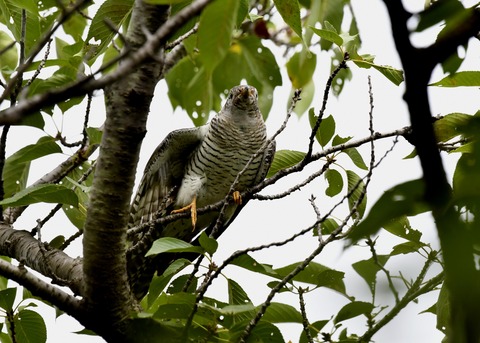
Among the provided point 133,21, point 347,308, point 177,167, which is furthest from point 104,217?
point 177,167

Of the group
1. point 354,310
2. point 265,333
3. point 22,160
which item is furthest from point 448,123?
point 22,160

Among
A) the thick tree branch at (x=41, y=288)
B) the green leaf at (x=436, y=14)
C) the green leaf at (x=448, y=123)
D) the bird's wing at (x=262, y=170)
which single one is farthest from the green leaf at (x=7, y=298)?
the green leaf at (x=436, y=14)

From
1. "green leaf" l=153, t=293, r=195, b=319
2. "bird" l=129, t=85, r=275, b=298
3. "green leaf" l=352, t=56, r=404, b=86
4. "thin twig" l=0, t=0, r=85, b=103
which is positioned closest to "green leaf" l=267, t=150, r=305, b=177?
"green leaf" l=352, t=56, r=404, b=86

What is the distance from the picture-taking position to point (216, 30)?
3.26 ft

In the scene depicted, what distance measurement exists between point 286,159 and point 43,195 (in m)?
1.03

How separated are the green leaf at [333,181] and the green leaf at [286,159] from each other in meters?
0.17

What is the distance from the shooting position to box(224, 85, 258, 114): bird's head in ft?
17.0

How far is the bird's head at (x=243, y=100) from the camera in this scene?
5180 millimetres

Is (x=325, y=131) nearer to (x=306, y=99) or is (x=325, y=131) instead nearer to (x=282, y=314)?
(x=282, y=314)

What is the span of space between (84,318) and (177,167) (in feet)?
8.30

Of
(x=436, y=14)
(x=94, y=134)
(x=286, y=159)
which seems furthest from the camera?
(x=94, y=134)

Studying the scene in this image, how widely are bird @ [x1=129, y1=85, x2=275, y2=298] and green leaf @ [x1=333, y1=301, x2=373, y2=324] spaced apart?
85.4 inches

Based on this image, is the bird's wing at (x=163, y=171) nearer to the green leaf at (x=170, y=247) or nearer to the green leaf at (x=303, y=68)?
the green leaf at (x=170, y=247)

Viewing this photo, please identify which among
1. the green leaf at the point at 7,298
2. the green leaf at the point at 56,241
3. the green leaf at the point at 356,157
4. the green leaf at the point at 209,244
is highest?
the green leaf at the point at 356,157
